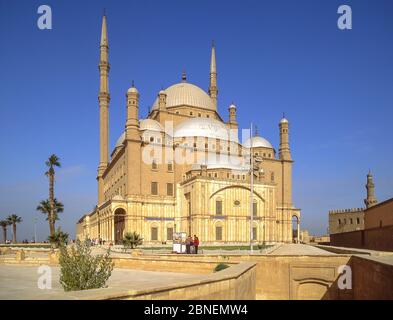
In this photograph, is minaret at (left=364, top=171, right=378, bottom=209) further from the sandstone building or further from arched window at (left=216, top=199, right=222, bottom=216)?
arched window at (left=216, top=199, right=222, bottom=216)

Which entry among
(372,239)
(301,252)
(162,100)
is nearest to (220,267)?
(301,252)

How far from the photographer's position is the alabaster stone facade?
4783 centimetres

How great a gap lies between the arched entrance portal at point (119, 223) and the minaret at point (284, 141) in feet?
88.5

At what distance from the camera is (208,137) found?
186ft

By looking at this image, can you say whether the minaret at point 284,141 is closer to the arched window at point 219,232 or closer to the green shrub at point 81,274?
the arched window at point 219,232

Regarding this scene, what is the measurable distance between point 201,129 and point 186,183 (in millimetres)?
10288

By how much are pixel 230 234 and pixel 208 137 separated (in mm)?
14771

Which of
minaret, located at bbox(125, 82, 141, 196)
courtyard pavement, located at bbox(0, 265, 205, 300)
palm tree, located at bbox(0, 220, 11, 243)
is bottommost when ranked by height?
palm tree, located at bbox(0, 220, 11, 243)

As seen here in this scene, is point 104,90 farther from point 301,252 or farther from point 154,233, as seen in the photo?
point 301,252

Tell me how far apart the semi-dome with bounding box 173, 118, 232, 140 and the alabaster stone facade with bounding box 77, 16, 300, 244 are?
0.47ft

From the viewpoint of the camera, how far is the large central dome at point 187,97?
6494 cm

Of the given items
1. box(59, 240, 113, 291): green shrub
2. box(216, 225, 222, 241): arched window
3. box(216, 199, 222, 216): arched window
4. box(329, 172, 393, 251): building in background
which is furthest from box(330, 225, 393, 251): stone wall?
box(59, 240, 113, 291): green shrub

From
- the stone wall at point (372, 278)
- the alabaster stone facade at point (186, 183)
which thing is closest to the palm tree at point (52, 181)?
the alabaster stone facade at point (186, 183)
